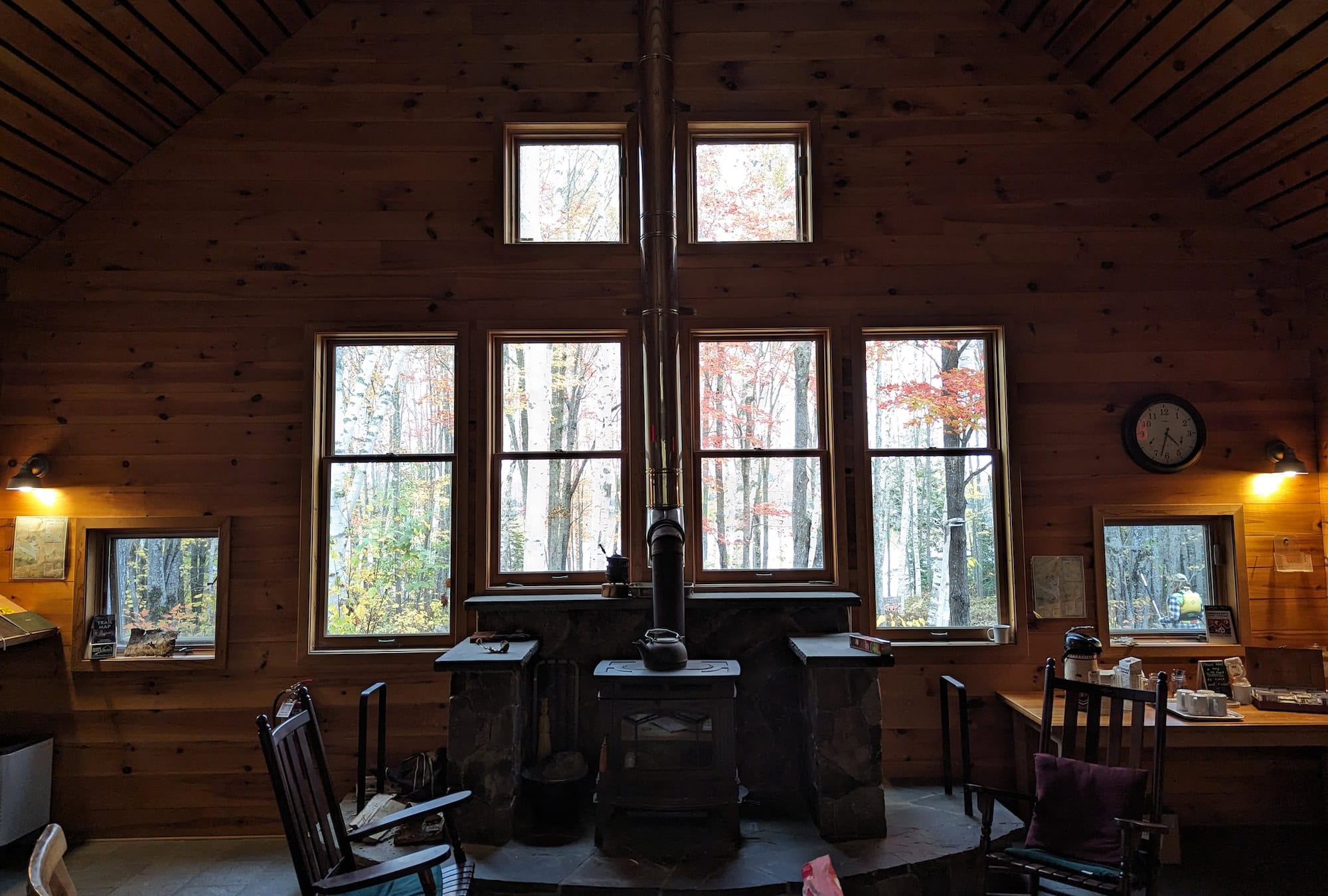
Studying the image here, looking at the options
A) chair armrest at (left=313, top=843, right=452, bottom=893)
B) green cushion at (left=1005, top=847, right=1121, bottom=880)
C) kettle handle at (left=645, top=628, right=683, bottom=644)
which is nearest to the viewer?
chair armrest at (left=313, top=843, right=452, bottom=893)

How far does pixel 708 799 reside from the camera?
3332mm

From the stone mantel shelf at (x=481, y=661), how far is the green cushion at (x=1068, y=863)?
6.70ft

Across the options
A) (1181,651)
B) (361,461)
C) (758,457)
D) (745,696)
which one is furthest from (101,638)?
(1181,651)

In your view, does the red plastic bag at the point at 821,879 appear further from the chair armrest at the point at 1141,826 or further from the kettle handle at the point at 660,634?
the kettle handle at the point at 660,634

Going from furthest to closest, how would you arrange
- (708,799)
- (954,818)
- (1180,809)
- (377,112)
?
(377,112) → (1180,809) → (954,818) → (708,799)

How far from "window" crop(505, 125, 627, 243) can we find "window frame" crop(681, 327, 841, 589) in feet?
2.81

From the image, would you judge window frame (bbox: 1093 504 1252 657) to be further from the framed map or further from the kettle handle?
the framed map

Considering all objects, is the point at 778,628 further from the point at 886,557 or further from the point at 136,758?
the point at 136,758

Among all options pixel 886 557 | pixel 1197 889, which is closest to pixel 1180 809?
pixel 1197 889

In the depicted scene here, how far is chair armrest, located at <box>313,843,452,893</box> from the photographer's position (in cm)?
211

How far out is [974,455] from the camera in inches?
171

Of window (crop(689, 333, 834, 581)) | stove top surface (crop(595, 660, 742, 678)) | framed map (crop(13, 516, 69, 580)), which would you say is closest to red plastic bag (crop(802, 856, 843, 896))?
stove top surface (crop(595, 660, 742, 678))

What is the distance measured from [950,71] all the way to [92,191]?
478 centimetres

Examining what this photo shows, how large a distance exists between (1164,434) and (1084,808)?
2.31 m
